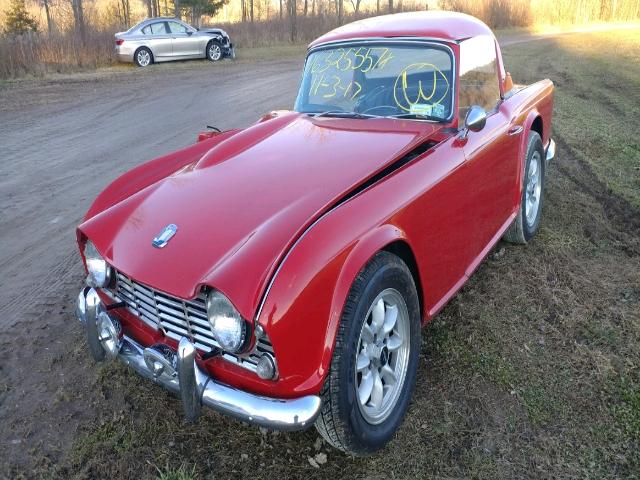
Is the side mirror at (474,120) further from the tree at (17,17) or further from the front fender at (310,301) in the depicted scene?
the tree at (17,17)

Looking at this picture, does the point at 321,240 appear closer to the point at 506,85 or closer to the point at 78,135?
the point at 506,85

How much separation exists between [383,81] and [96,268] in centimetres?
216

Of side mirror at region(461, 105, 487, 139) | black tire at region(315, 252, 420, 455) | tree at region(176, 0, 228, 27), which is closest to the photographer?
black tire at region(315, 252, 420, 455)

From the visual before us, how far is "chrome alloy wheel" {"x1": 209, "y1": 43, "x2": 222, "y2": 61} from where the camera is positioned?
18.1m

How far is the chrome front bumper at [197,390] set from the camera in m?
2.10

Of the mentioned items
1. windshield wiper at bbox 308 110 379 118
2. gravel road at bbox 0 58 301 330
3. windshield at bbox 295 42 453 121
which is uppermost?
windshield at bbox 295 42 453 121

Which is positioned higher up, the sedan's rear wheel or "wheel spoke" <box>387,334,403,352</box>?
"wheel spoke" <box>387,334,403,352</box>

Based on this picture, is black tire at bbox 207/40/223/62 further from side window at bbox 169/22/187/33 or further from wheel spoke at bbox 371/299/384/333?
wheel spoke at bbox 371/299/384/333

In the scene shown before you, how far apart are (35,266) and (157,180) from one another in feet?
6.11

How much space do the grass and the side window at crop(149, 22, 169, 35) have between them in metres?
15.7

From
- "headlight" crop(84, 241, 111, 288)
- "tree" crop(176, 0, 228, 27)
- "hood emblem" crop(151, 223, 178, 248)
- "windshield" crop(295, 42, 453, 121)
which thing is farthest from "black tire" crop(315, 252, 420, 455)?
"tree" crop(176, 0, 228, 27)

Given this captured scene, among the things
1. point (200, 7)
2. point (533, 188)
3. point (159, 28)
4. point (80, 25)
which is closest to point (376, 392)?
point (533, 188)

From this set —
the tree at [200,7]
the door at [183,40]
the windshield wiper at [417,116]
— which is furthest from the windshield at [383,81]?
the tree at [200,7]

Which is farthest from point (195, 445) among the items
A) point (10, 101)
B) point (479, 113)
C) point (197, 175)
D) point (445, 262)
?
point (10, 101)
